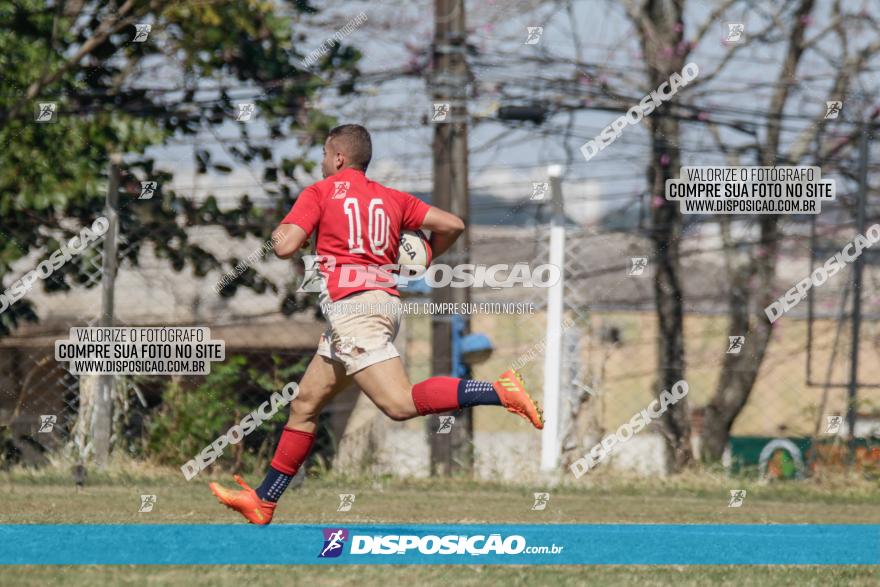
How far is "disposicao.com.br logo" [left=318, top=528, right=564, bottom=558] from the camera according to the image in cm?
483

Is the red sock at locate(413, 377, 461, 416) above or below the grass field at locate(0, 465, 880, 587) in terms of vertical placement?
above

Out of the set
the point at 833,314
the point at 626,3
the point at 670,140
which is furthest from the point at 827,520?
the point at 626,3

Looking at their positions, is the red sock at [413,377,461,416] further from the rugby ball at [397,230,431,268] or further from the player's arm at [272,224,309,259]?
the player's arm at [272,224,309,259]

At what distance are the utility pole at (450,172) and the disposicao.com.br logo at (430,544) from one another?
458cm

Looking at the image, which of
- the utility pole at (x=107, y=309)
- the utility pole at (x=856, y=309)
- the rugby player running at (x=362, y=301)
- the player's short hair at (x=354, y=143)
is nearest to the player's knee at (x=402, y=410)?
the rugby player running at (x=362, y=301)

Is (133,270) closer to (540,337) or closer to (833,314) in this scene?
(540,337)

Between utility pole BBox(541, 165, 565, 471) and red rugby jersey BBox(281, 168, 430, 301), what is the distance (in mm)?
Answer: 4106

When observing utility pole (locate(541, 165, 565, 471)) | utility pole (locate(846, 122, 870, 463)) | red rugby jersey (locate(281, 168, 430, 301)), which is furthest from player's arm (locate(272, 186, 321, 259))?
utility pole (locate(846, 122, 870, 463))

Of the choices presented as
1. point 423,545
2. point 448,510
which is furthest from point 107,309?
point 423,545

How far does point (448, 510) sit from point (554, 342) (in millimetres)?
2568

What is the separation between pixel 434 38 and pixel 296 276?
→ 7.49 ft

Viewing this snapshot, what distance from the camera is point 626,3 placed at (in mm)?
12344

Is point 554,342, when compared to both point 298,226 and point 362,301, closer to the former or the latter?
point 362,301

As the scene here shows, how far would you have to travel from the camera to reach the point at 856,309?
9383mm
